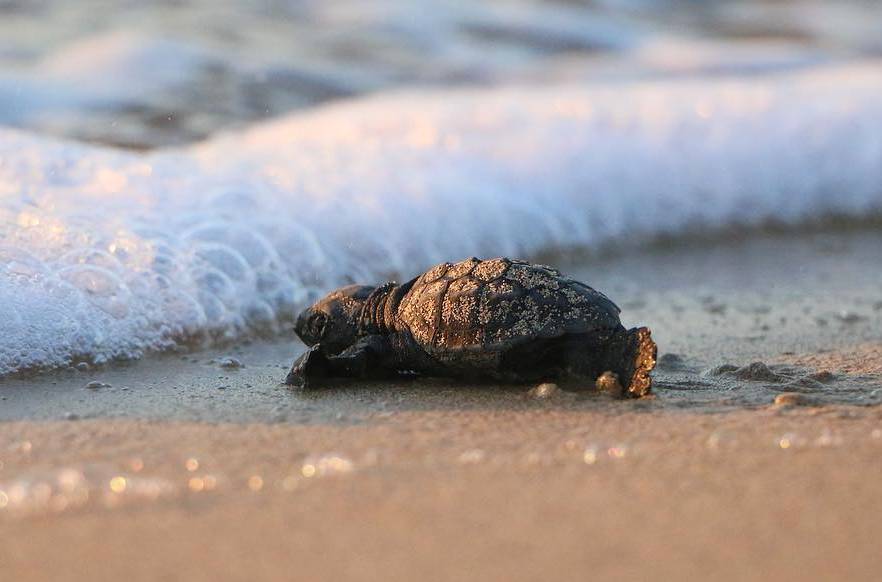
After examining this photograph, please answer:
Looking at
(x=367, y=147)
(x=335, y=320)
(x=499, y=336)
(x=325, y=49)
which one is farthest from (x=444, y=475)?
(x=325, y=49)

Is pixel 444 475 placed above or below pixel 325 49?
below

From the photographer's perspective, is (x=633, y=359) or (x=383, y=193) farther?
(x=383, y=193)

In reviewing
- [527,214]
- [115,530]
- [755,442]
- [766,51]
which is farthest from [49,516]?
[766,51]

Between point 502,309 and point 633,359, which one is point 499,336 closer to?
point 502,309

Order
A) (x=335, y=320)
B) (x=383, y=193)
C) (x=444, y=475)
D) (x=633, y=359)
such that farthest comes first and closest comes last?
(x=383, y=193) < (x=335, y=320) < (x=633, y=359) < (x=444, y=475)

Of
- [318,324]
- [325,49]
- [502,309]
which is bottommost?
[318,324]

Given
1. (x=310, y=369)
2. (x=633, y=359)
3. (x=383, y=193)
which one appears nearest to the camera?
(x=633, y=359)

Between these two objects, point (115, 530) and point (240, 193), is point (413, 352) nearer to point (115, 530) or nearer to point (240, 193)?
point (115, 530)
